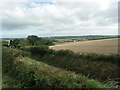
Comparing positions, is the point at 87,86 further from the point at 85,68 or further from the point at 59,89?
the point at 85,68

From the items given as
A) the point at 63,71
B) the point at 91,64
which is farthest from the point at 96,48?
the point at 63,71

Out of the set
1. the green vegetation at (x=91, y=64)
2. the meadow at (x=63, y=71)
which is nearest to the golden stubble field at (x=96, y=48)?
the green vegetation at (x=91, y=64)

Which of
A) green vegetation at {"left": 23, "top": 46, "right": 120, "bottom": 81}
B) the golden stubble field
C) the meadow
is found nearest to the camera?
the meadow

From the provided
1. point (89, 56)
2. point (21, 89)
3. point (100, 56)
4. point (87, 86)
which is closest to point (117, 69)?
point (100, 56)

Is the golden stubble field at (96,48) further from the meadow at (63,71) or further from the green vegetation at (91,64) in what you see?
the meadow at (63,71)

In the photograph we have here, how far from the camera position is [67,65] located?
46.4ft

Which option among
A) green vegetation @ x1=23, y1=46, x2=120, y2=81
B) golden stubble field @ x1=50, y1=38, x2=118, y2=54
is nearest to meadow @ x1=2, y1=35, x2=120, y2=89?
green vegetation @ x1=23, y1=46, x2=120, y2=81

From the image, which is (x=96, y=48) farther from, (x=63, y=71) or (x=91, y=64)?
(x=63, y=71)

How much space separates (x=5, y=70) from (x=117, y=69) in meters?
9.80

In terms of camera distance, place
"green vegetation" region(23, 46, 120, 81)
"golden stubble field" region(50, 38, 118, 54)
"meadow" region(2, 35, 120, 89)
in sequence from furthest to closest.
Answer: "golden stubble field" region(50, 38, 118, 54)
"green vegetation" region(23, 46, 120, 81)
"meadow" region(2, 35, 120, 89)

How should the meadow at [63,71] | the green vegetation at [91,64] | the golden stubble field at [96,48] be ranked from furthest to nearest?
the golden stubble field at [96,48]
the green vegetation at [91,64]
the meadow at [63,71]

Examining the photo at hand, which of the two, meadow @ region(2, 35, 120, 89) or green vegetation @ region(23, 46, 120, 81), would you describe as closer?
meadow @ region(2, 35, 120, 89)

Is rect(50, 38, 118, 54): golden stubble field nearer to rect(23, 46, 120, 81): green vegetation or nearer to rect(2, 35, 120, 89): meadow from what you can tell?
rect(23, 46, 120, 81): green vegetation

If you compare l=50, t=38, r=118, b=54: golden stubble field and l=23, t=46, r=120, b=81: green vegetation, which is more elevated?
l=50, t=38, r=118, b=54: golden stubble field
